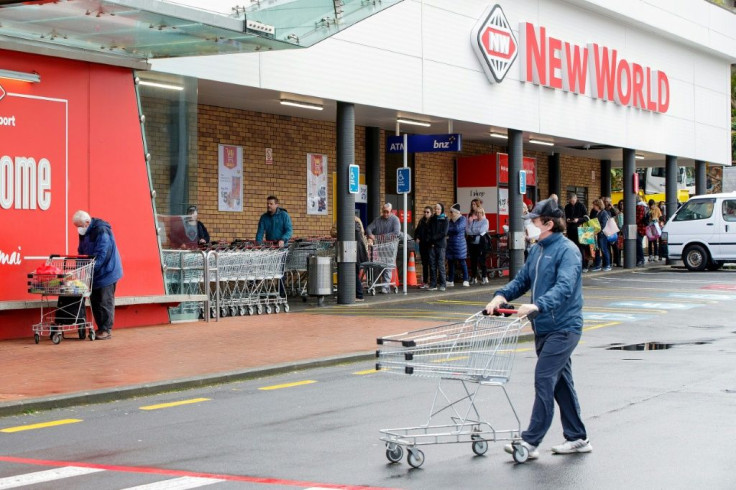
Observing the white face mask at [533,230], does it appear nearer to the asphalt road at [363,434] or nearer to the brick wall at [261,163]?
the asphalt road at [363,434]

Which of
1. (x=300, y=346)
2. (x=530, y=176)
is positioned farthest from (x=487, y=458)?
(x=530, y=176)

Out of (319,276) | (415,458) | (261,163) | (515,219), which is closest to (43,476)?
(415,458)

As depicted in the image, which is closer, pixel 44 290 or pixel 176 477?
pixel 176 477

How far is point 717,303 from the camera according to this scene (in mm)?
22391

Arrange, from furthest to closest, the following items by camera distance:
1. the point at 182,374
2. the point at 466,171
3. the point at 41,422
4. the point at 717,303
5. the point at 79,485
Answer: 1. the point at 466,171
2. the point at 717,303
3. the point at 182,374
4. the point at 41,422
5. the point at 79,485

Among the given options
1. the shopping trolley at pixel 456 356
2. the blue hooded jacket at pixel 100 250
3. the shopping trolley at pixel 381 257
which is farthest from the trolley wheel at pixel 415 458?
the shopping trolley at pixel 381 257

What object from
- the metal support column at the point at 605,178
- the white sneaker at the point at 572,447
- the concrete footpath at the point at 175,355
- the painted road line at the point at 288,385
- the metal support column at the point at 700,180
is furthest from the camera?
the metal support column at the point at 605,178

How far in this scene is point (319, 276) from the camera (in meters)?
21.3

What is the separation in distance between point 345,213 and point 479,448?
1343 centimetres

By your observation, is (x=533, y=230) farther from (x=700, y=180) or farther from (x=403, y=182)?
(x=700, y=180)

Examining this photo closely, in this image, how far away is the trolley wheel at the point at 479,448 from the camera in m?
8.17

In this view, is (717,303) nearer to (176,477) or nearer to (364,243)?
(364,243)

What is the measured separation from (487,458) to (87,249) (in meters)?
9.17

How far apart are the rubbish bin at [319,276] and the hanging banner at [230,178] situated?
9.63 ft
